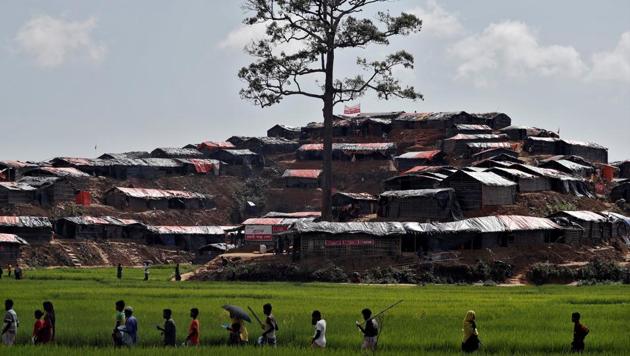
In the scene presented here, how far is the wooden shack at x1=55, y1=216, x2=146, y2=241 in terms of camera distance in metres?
70.1

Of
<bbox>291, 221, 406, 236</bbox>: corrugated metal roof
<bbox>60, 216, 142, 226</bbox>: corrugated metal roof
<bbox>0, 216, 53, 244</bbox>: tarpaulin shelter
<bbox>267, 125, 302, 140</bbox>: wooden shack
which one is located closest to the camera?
<bbox>291, 221, 406, 236</bbox>: corrugated metal roof

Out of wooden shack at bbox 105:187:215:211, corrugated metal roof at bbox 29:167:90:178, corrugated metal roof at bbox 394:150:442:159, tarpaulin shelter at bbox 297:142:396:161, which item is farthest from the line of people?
tarpaulin shelter at bbox 297:142:396:161

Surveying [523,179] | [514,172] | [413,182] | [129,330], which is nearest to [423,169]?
[413,182]

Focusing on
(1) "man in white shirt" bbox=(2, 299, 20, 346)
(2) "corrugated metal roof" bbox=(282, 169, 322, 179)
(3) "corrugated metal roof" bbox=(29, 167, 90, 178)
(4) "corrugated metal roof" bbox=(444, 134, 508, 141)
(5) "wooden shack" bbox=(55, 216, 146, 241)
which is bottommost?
(1) "man in white shirt" bbox=(2, 299, 20, 346)

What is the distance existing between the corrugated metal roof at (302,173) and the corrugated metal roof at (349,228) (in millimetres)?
32228

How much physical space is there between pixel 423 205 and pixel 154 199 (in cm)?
2796

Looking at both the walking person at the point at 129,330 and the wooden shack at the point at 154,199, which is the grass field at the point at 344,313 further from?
the wooden shack at the point at 154,199

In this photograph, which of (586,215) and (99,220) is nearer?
(586,215)

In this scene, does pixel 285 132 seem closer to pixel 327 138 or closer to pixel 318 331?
pixel 327 138

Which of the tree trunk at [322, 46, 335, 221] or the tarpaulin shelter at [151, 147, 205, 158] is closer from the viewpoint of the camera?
the tree trunk at [322, 46, 335, 221]

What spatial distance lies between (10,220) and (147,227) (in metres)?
10.6

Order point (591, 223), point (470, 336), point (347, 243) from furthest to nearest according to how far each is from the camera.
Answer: point (591, 223) → point (347, 243) → point (470, 336)

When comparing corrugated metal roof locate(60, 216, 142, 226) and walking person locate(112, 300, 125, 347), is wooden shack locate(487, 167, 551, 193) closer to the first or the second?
corrugated metal roof locate(60, 216, 142, 226)

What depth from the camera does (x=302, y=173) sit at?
84562 millimetres
